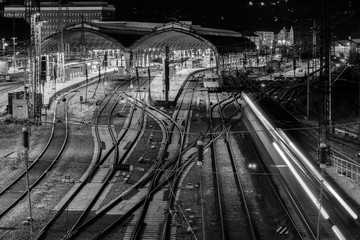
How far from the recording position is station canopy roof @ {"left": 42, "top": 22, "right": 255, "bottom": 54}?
50.0 m

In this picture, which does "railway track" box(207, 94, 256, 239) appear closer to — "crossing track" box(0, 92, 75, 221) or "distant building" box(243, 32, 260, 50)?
"crossing track" box(0, 92, 75, 221)

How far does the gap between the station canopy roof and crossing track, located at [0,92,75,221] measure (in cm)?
2588

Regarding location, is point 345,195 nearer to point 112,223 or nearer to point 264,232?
point 264,232

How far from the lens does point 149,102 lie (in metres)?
32.4

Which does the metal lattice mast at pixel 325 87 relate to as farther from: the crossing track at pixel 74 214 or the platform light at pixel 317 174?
the crossing track at pixel 74 214

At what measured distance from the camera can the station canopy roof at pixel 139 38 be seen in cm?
5000

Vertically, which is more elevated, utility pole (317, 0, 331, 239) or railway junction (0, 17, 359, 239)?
utility pole (317, 0, 331, 239)

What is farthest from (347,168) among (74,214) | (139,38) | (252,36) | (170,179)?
(252,36)

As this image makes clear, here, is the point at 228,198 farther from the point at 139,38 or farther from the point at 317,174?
the point at 139,38

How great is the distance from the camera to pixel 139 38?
5244 cm

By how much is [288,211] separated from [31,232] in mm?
5848

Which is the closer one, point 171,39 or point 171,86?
point 171,86

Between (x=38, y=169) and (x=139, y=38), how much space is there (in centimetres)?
3729

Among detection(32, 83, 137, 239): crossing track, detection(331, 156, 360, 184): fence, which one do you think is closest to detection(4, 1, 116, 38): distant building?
detection(32, 83, 137, 239): crossing track
